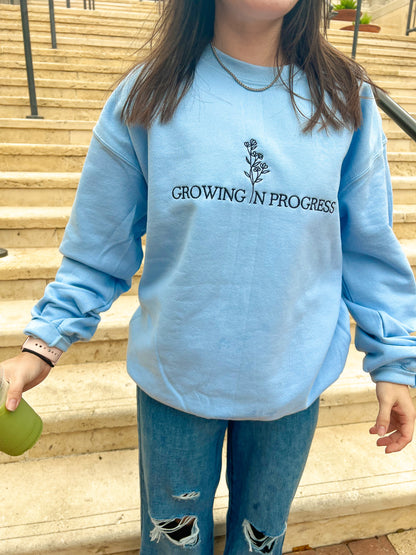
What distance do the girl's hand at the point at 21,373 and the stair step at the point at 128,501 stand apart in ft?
2.43

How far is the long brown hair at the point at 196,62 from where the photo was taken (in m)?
0.73

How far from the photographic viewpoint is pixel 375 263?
2.71 ft

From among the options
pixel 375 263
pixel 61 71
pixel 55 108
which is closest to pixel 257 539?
pixel 375 263

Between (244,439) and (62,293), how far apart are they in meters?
0.48

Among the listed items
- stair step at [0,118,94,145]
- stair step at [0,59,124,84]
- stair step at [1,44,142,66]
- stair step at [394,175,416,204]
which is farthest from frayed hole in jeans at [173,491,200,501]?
stair step at [1,44,142,66]

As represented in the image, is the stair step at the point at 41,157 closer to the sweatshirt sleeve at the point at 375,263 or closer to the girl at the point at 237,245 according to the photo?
the girl at the point at 237,245

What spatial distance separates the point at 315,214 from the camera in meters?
0.71

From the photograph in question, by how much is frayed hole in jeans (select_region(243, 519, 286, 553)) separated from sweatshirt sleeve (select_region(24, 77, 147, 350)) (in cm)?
56

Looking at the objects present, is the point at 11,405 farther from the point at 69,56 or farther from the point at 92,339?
the point at 69,56

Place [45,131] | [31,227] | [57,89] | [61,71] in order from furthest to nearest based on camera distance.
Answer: [61,71] → [57,89] → [45,131] → [31,227]

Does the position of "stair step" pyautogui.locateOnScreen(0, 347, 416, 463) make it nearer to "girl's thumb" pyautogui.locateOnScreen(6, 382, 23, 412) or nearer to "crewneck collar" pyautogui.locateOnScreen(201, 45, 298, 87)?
"girl's thumb" pyautogui.locateOnScreen(6, 382, 23, 412)

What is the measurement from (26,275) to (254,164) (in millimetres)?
1456

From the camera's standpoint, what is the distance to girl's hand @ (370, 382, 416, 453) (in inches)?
31.9

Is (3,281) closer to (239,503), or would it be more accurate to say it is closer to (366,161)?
(239,503)
